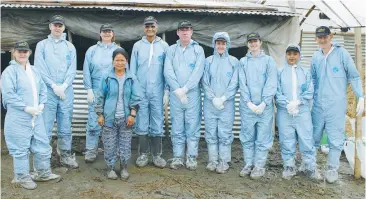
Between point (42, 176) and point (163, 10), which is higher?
point (163, 10)

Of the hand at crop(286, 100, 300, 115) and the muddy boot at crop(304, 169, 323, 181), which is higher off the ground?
the hand at crop(286, 100, 300, 115)

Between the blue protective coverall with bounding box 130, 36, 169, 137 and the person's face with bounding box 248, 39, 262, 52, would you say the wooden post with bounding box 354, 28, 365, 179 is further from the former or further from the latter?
the blue protective coverall with bounding box 130, 36, 169, 137

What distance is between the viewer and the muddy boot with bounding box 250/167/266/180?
4684 mm

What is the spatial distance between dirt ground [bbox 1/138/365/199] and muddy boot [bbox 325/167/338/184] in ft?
0.22

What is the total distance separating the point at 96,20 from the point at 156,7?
1.07m

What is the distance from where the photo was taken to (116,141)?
452 centimetres

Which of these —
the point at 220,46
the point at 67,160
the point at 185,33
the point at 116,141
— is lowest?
the point at 67,160

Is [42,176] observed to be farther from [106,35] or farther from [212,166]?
[212,166]

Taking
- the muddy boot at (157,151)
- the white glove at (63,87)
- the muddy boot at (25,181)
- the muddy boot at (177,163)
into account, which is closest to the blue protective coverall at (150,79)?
the muddy boot at (157,151)

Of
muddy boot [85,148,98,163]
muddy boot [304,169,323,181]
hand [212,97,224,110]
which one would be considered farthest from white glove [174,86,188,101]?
muddy boot [304,169,323,181]

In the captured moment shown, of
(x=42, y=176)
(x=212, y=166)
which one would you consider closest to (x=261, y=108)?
(x=212, y=166)

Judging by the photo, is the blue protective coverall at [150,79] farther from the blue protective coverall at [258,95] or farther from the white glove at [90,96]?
the blue protective coverall at [258,95]

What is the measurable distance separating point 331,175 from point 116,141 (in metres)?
2.82

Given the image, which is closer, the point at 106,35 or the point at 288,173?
the point at 288,173
